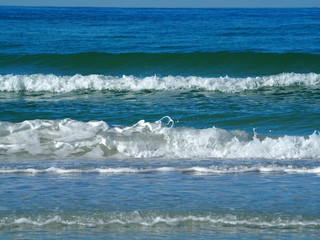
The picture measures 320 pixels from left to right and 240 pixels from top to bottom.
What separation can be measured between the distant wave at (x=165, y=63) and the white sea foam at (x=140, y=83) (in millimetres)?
2723

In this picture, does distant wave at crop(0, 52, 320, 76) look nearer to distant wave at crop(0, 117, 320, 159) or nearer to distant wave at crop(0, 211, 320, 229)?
distant wave at crop(0, 117, 320, 159)

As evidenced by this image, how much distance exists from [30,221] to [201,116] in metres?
6.67

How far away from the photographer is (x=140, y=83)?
15984 mm

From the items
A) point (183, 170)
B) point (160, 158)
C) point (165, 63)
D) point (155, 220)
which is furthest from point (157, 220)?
point (165, 63)

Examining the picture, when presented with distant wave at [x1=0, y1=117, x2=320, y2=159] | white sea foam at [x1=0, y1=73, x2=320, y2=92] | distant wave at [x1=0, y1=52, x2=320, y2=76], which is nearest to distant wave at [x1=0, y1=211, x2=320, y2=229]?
distant wave at [x1=0, y1=117, x2=320, y2=159]

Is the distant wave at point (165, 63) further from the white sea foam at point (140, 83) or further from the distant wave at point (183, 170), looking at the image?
the distant wave at point (183, 170)

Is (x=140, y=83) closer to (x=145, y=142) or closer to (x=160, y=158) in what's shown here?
(x=145, y=142)

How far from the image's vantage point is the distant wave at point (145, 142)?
27.5 feet

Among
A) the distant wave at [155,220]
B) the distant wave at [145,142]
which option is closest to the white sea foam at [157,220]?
the distant wave at [155,220]

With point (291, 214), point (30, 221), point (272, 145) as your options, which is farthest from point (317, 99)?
point (30, 221)

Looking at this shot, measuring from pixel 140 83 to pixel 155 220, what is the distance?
35.0 feet

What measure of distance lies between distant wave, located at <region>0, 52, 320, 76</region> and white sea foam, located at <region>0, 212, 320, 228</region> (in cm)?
1361

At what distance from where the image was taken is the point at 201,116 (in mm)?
11781

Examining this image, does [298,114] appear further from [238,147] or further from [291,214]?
[291,214]
